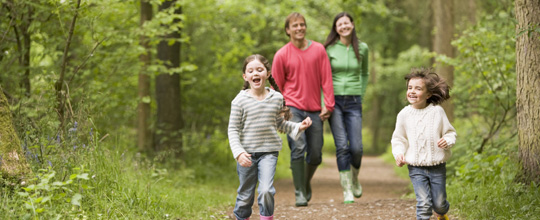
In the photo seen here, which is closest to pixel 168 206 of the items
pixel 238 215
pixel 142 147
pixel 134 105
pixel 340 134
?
pixel 238 215

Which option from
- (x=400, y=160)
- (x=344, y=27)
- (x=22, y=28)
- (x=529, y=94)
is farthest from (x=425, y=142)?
(x=22, y=28)

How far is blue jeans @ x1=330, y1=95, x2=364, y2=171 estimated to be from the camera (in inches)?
256

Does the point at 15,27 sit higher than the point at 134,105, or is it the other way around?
the point at 15,27

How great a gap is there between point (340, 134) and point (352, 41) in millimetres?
1116

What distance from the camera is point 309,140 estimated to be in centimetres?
646

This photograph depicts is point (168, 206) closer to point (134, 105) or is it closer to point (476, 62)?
point (134, 105)

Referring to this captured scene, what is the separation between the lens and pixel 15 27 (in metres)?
7.45

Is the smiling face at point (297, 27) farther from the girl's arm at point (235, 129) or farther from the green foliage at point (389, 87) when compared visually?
the green foliage at point (389, 87)

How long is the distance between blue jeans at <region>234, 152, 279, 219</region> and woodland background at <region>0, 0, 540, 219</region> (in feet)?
2.95

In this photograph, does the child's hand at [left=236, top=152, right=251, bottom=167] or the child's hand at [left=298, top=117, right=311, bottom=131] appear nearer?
the child's hand at [left=236, top=152, right=251, bottom=167]

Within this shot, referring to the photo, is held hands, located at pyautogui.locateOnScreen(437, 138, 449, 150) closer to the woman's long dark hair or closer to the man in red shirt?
the man in red shirt

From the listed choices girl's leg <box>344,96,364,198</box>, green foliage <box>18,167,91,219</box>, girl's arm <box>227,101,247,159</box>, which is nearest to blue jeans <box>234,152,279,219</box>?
girl's arm <box>227,101,247,159</box>

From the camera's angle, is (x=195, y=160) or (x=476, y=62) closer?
(x=476, y=62)

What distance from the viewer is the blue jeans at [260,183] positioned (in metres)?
4.64
